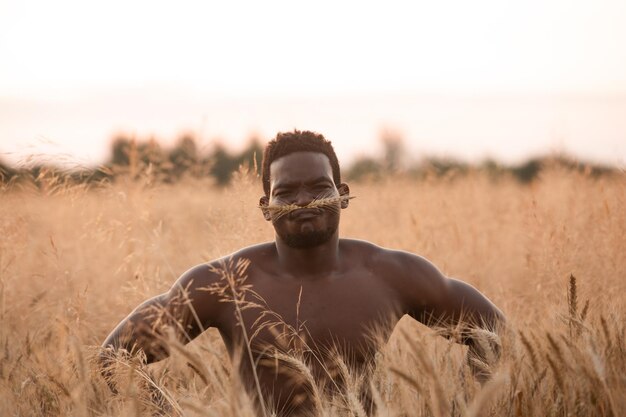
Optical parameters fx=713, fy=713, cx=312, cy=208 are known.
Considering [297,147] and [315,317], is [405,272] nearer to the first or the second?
[315,317]

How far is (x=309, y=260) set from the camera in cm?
279

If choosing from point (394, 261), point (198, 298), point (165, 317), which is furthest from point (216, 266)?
point (394, 261)

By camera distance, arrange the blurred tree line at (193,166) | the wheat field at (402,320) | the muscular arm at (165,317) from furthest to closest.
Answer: the blurred tree line at (193,166), the muscular arm at (165,317), the wheat field at (402,320)

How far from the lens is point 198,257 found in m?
5.39

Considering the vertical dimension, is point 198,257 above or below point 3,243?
below

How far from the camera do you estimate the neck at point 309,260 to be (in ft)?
9.15

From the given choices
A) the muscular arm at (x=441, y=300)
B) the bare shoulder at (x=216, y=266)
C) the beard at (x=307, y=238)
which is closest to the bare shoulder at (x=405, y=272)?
the muscular arm at (x=441, y=300)

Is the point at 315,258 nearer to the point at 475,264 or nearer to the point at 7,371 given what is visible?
the point at 7,371

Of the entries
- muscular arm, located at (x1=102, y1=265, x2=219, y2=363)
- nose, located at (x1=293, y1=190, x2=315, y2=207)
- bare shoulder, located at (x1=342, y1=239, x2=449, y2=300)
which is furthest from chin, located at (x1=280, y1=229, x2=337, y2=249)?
muscular arm, located at (x1=102, y1=265, x2=219, y2=363)

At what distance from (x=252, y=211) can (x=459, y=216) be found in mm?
3421

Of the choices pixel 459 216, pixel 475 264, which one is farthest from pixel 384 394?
pixel 459 216

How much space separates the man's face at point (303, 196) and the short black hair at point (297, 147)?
0.21ft

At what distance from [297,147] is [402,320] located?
1.26 metres

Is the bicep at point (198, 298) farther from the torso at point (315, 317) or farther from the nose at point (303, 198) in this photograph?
the nose at point (303, 198)
